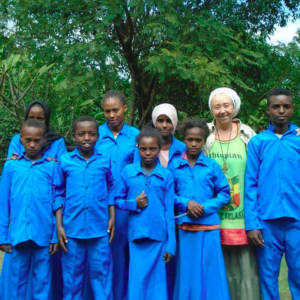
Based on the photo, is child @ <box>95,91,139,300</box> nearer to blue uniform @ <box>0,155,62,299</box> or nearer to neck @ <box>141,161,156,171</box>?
neck @ <box>141,161,156,171</box>

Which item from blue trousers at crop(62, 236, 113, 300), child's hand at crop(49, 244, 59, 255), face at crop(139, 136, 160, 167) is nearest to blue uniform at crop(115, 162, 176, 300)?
face at crop(139, 136, 160, 167)

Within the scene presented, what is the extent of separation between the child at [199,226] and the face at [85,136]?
0.78 m

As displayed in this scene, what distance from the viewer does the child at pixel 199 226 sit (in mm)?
3363

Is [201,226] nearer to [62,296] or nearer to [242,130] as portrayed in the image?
[242,130]

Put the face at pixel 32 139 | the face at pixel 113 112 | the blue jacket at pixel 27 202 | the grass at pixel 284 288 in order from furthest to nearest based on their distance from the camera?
the grass at pixel 284 288
the face at pixel 113 112
the face at pixel 32 139
the blue jacket at pixel 27 202

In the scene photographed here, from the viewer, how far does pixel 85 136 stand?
11.3 ft

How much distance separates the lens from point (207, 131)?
3.61m

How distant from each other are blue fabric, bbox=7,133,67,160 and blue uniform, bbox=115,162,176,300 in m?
0.74

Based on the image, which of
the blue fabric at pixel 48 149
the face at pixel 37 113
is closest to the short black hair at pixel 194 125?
the blue fabric at pixel 48 149

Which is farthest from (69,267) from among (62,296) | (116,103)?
(116,103)

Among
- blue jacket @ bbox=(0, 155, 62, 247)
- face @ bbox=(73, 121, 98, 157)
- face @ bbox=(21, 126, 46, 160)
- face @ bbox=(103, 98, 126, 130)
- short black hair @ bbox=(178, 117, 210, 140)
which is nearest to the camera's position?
blue jacket @ bbox=(0, 155, 62, 247)

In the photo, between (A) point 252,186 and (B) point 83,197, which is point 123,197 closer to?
(B) point 83,197

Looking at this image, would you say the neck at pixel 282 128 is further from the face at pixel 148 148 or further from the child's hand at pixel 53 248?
Result: the child's hand at pixel 53 248

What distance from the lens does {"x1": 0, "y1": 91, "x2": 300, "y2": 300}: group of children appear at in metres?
3.28
